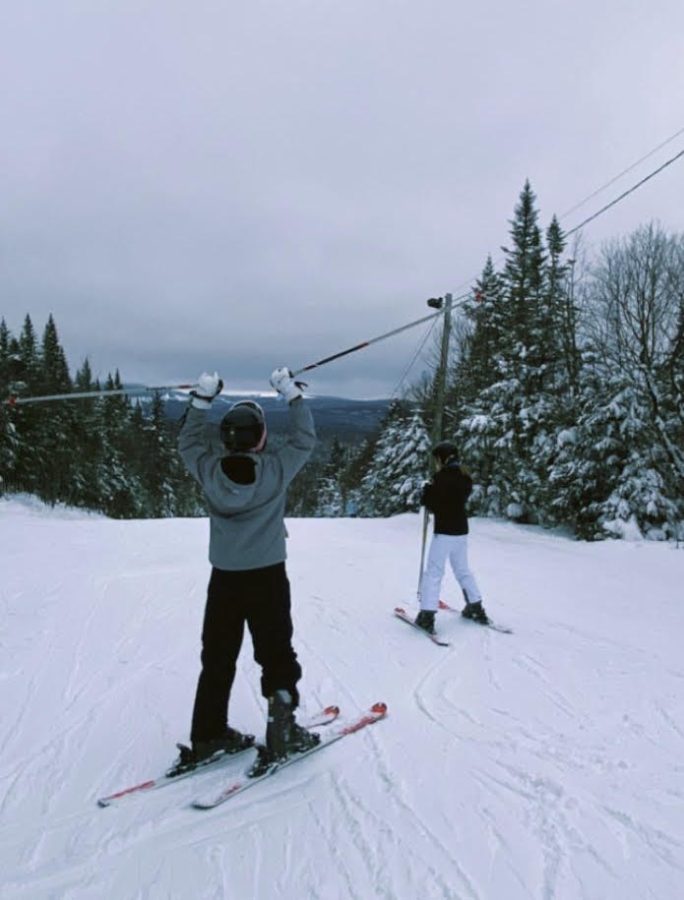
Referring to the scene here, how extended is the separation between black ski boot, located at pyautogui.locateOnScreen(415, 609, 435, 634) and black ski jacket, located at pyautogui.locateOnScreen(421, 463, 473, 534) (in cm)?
89

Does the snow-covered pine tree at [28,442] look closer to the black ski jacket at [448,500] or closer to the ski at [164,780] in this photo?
the black ski jacket at [448,500]

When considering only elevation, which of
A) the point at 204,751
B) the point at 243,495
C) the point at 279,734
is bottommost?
the point at 204,751

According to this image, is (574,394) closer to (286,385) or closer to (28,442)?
(286,385)

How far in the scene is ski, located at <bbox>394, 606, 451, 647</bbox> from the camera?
5991 mm

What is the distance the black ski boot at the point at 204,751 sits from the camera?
342 cm

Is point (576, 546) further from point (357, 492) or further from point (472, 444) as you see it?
point (357, 492)

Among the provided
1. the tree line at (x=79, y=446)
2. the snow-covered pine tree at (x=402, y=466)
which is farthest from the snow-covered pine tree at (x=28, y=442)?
the snow-covered pine tree at (x=402, y=466)

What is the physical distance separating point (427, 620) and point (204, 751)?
3.44 meters

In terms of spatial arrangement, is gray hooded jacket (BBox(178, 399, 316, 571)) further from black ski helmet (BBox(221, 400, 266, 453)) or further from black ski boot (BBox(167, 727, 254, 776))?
black ski boot (BBox(167, 727, 254, 776))

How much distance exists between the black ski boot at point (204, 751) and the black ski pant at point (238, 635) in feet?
0.14

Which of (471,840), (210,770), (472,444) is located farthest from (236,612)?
(472,444)

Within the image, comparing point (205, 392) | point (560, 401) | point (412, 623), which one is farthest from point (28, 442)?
point (205, 392)


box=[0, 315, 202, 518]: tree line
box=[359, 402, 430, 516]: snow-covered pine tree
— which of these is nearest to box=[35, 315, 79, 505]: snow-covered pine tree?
box=[0, 315, 202, 518]: tree line

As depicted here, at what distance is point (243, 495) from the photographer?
3.33 m
